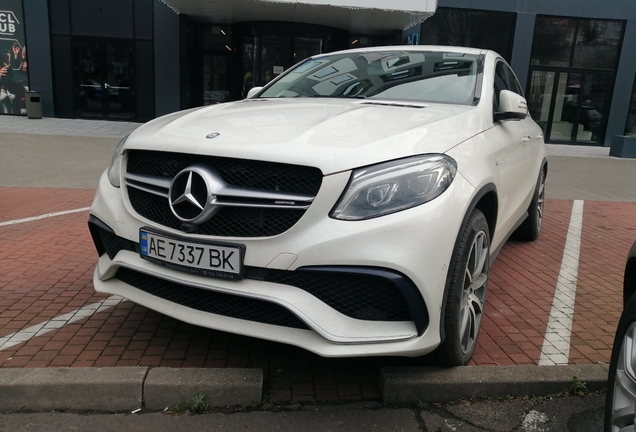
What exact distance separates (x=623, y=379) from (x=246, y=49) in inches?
667

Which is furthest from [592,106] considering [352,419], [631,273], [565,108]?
[352,419]

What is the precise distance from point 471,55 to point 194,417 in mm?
3143

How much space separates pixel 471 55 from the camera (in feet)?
13.1

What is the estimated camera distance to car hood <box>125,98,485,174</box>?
7.60ft

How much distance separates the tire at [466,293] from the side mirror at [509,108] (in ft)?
2.74

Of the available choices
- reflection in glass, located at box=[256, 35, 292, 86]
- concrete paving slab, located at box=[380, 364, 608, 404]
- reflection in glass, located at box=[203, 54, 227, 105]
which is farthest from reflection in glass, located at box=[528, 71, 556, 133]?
concrete paving slab, located at box=[380, 364, 608, 404]

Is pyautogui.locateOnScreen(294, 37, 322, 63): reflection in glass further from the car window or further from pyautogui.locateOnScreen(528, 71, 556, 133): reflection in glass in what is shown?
the car window

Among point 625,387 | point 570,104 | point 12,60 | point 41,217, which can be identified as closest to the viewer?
point 625,387

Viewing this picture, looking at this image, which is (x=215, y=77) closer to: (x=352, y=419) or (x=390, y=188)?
(x=390, y=188)

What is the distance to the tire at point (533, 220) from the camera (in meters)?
5.08

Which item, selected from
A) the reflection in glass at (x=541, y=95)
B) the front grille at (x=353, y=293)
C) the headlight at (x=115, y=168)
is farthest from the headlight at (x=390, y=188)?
the reflection in glass at (x=541, y=95)

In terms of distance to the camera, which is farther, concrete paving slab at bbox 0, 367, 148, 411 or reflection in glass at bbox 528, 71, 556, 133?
reflection in glass at bbox 528, 71, 556, 133

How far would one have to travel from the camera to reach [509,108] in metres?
3.39

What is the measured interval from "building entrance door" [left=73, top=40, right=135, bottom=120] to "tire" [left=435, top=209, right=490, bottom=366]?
17.1 m
